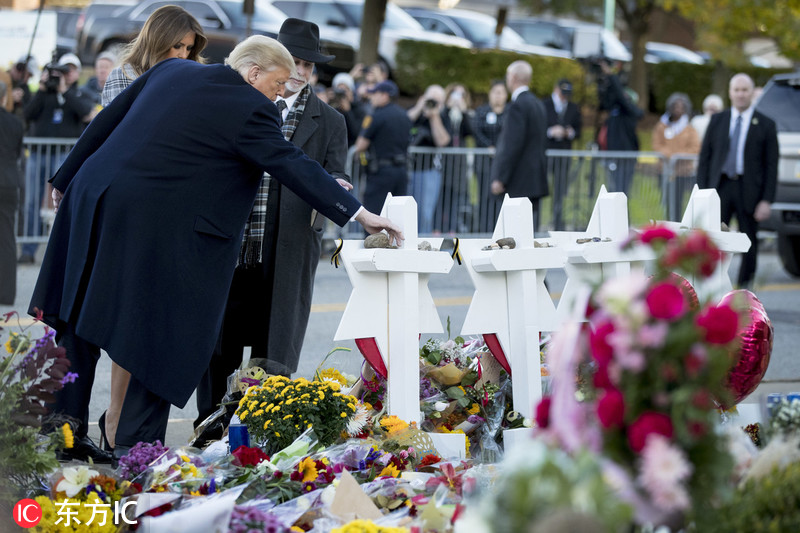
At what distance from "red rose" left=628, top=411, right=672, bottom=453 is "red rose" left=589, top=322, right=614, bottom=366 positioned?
0.43 feet

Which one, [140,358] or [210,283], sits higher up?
[210,283]

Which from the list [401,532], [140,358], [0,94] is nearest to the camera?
[401,532]

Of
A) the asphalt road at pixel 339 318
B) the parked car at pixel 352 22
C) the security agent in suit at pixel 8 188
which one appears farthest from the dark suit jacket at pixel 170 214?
the parked car at pixel 352 22

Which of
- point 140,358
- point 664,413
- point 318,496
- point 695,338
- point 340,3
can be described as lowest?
point 318,496

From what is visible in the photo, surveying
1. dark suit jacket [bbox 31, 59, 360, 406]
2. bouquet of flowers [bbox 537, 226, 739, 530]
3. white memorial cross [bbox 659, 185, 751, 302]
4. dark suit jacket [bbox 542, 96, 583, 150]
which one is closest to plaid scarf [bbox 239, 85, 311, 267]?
dark suit jacket [bbox 31, 59, 360, 406]

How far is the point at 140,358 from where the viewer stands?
163 inches

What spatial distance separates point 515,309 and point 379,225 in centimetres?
73

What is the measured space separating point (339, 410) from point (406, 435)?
0.27 m

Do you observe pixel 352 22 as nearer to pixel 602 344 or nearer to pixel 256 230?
pixel 256 230

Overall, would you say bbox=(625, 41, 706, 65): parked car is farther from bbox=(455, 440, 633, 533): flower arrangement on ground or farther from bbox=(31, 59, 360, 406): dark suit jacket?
bbox=(455, 440, 633, 533): flower arrangement on ground

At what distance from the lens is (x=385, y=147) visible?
11391 millimetres

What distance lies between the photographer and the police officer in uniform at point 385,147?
37.3 feet

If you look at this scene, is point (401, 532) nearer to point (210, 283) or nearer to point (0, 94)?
point (210, 283)

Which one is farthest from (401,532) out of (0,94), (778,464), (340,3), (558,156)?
(340,3)
